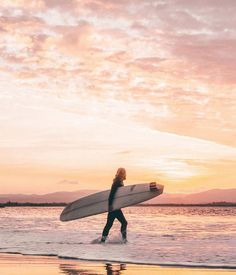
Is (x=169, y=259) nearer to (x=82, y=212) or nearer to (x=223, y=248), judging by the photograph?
(x=223, y=248)

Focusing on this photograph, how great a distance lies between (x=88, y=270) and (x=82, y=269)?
214 millimetres

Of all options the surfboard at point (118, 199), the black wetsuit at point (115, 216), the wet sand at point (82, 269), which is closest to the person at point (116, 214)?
the black wetsuit at point (115, 216)

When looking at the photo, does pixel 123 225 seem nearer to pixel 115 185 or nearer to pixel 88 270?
pixel 115 185

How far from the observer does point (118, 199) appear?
1694 centimetres

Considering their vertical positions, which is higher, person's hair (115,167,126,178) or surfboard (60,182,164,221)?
person's hair (115,167,126,178)

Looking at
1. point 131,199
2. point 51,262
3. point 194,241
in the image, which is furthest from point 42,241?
point 51,262

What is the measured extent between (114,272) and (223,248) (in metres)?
5.89

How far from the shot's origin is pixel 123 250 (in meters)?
13.4

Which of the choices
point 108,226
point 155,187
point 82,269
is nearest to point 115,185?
point 108,226

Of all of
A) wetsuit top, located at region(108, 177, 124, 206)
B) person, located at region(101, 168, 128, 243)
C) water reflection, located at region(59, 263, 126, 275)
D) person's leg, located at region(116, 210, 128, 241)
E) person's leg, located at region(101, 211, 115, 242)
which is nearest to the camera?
water reflection, located at region(59, 263, 126, 275)

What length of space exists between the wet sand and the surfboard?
6.19m

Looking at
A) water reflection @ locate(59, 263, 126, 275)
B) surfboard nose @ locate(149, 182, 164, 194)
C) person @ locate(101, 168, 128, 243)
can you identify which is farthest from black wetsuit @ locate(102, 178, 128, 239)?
water reflection @ locate(59, 263, 126, 275)

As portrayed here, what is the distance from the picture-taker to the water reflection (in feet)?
29.3

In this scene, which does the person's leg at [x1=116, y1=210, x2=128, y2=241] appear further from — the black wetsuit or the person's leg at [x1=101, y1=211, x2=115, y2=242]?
the person's leg at [x1=101, y1=211, x2=115, y2=242]
